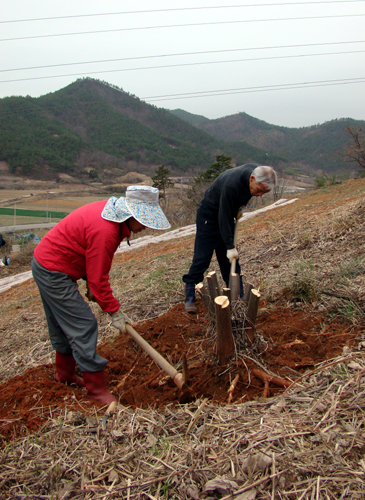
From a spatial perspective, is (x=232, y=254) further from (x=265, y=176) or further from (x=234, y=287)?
(x=265, y=176)

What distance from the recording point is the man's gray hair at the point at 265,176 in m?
2.86

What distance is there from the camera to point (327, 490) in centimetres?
141

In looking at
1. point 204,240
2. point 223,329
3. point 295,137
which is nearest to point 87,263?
point 223,329

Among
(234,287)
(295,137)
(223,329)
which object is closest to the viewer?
(223,329)

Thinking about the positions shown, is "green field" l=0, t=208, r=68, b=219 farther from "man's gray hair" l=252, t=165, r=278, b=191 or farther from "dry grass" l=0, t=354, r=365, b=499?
"dry grass" l=0, t=354, r=365, b=499

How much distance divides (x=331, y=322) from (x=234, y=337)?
36.5 inches

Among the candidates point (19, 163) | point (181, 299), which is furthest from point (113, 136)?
point (181, 299)

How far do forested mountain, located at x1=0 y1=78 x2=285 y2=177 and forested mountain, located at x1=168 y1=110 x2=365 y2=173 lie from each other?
835 cm

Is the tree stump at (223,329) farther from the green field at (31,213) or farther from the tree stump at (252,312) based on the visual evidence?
the green field at (31,213)

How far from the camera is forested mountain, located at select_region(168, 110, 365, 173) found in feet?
219

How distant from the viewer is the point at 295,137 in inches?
3327

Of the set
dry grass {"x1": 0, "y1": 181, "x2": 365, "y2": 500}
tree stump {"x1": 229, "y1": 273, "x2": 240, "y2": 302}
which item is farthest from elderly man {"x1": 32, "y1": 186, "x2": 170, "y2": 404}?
tree stump {"x1": 229, "y1": 273, "x2": 240, "y2": 302}

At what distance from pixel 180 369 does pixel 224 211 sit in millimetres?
1389

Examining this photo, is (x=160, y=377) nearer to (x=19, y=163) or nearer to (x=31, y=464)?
(x=31, y=464)
